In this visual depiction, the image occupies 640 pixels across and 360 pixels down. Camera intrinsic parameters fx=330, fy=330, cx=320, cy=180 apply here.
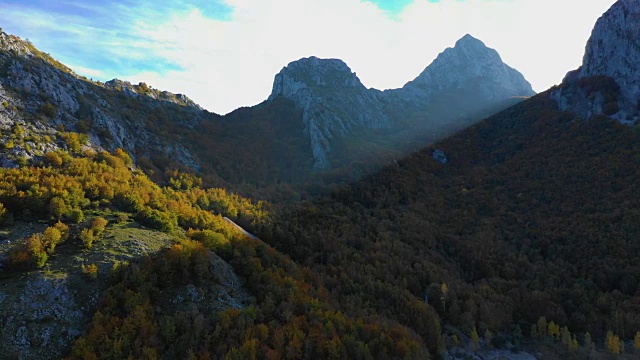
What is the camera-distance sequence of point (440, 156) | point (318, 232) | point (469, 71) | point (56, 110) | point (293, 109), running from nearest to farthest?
→ point (318, 232) < point (56, 110) < point (440, 156) < point (293, 109) < point (469, 71)

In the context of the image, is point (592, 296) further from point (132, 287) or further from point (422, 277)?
point (132, 287)

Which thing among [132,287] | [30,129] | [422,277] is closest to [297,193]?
[422,277]

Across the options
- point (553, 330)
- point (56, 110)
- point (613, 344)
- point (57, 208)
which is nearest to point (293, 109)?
point (56, 110)

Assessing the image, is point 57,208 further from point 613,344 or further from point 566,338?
point 613,344

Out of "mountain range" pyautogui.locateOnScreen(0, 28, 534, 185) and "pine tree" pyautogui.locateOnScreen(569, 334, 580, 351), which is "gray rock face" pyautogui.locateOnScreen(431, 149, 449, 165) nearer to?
"mountain range" pyautogui.locateOnScreen(0, 28, 534, 185)

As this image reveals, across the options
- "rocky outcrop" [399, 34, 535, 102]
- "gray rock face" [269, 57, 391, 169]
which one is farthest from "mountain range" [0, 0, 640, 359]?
"rocky outcrop" [399, 34, 535, 102]

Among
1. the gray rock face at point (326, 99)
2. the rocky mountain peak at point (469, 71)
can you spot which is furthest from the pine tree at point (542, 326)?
the rocky mountain peak at point (469, 71)
